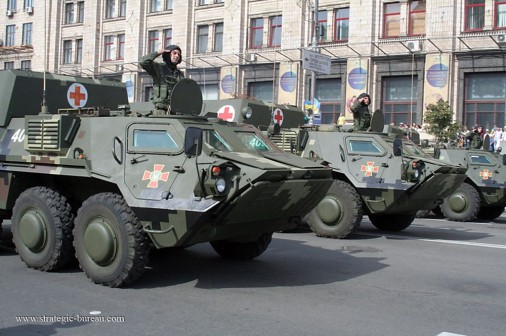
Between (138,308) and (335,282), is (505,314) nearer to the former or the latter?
(335,282)

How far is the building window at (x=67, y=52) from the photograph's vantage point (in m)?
41.1

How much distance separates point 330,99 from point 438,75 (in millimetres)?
5525

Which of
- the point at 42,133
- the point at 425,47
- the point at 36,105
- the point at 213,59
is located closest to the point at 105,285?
the point at 42,133

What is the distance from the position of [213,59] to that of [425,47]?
38.5 ft

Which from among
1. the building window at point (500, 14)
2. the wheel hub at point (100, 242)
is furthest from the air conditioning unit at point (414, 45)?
the wheel hub at point (100, 242)

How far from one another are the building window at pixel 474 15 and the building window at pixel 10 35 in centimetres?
3228

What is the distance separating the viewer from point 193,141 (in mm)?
6102

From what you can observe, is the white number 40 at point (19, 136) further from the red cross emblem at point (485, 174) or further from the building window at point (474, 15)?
the building window at point (474, 15)

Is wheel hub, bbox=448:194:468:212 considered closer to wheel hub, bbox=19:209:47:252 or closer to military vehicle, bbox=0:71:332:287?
military vehicle, bbox=0:71:332:287

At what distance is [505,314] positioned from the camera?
19.4ft

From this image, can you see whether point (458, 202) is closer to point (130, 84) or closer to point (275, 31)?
point (275, 31)

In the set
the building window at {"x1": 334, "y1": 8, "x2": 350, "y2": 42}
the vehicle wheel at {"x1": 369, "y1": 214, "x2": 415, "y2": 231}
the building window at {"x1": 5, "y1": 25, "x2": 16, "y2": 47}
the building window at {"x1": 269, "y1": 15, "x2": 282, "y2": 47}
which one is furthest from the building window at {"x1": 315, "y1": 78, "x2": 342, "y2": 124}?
the building window at {"x1": 5, "y1": 25, "x2": 16, "y2": 47}

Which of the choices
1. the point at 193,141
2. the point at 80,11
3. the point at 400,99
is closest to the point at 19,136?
the point at 193,141

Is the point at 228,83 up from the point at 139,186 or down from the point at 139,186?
up
